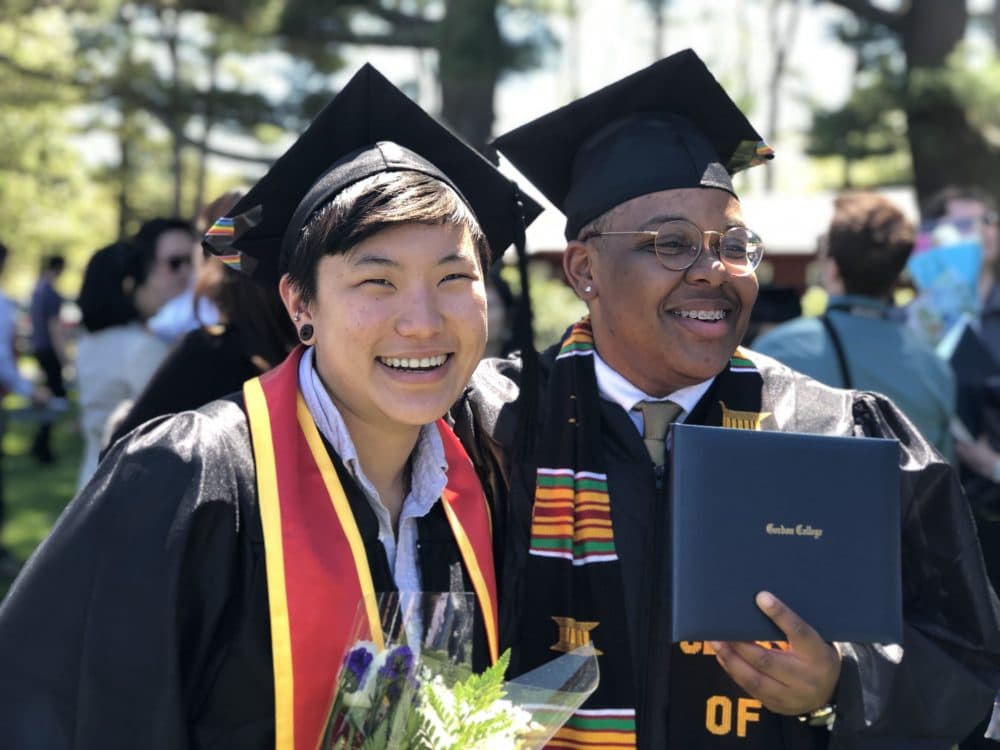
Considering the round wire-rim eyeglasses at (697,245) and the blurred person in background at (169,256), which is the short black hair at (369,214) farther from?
the blurred person in background at (169,256)

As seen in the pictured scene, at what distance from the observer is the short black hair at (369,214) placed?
1.91 meters

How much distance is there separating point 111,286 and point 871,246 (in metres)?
3.27

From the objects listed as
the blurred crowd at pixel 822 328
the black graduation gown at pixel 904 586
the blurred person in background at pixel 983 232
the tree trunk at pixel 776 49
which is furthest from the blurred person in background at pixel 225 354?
the tree trunk at pixel 776 49

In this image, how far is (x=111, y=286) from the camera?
5.28 meters

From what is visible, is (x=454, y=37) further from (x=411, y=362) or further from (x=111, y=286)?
(x=411, y=362)

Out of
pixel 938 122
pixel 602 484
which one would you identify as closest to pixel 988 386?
pixel 602 484

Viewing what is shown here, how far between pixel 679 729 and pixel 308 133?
134 centimetres

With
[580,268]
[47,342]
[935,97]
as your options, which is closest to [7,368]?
[47,342]

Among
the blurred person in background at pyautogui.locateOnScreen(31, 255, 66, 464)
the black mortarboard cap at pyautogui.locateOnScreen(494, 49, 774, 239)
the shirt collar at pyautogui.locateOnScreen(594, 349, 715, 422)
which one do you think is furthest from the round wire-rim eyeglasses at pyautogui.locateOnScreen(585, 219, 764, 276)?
the blurred person in background at pyautogui.locateOnScreen(31, 255, 66, 464)

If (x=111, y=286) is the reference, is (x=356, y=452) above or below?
below

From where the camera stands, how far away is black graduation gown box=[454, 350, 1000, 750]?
2283mm

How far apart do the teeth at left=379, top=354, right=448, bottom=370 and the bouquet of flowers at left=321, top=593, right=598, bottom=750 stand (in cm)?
38

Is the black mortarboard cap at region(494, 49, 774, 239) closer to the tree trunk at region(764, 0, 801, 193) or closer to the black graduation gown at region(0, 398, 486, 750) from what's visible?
the black graduation gown at region(0, 398, 486, 750)

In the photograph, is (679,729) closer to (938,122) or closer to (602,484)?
(602,484)
